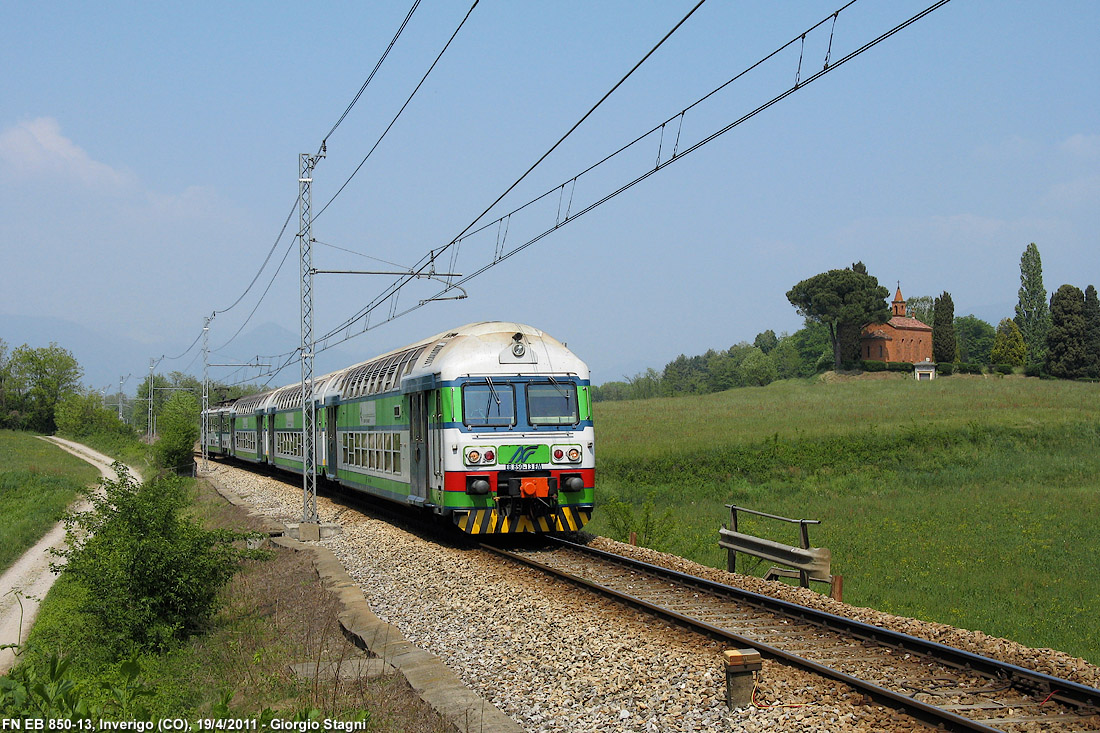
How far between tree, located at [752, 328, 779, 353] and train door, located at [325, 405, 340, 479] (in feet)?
505

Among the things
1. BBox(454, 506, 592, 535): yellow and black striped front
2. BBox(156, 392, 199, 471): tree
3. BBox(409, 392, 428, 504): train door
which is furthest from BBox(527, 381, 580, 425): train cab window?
BBox(156, 392, 199, 471): tree

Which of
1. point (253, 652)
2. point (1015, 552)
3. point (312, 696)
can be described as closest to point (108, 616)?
point (253, 652)

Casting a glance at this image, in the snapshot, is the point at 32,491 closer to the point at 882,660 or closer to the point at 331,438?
the point at 331,438

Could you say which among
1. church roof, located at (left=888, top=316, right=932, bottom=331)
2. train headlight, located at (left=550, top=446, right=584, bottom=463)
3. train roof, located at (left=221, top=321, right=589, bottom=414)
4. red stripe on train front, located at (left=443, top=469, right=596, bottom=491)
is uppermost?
church roof, located at (left=888, top=316, right=932, bottom=331)

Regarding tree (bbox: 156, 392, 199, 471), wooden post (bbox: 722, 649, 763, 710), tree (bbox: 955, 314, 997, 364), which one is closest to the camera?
wooden post (bbox: 722, 649, 763, 710)

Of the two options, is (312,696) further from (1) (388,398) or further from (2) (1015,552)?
(2) (1015,552)

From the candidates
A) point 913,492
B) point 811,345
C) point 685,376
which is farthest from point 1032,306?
point 913,492

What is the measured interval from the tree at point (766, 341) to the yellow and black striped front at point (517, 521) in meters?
162

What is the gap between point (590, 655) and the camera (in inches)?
328

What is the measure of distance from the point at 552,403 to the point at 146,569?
6.82m

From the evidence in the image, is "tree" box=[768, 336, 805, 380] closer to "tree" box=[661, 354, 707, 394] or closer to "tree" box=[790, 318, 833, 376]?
"tree" box=[790, 318, 833, 376]

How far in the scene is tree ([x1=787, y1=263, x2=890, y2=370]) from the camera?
9312cm

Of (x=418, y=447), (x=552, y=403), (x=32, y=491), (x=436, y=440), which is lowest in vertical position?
(x=32, y=491)

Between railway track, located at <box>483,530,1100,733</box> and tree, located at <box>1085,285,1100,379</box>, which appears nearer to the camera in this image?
railway track, located at <box>483,530,1100,733</box>
